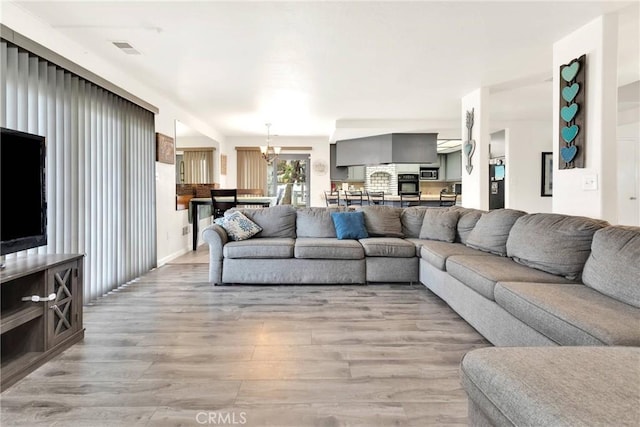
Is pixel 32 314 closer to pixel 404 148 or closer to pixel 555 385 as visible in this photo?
pixel 555 385

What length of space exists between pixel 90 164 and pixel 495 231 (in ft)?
12.6

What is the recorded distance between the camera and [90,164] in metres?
3.46

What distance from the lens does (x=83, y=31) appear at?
9.89 ft

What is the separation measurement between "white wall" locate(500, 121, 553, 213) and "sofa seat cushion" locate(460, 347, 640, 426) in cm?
705

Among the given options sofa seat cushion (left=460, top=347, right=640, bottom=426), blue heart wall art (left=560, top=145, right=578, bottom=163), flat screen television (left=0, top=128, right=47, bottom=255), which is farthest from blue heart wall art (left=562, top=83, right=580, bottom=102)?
flat screen television (left=0, top=128, right=47, bottom=255)

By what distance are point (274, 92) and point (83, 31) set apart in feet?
7.78

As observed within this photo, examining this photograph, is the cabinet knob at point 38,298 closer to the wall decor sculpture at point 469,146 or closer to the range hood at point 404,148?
the wall decor sculpture at point 469,146

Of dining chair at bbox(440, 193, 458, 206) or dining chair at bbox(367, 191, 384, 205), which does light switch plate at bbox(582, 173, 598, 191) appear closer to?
dining chair at bbox(440, 193, 458, 206)

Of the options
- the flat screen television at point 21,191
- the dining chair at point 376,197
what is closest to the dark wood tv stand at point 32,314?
the flat screen television at point 21,191

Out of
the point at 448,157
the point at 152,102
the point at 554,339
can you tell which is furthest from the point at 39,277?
the point at 448,157

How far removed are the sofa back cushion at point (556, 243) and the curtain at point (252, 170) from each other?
282 inches

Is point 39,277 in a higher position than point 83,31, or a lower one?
lower

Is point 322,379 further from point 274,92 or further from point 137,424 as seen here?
point 274,92

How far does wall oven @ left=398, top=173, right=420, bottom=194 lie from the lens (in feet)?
34.9
